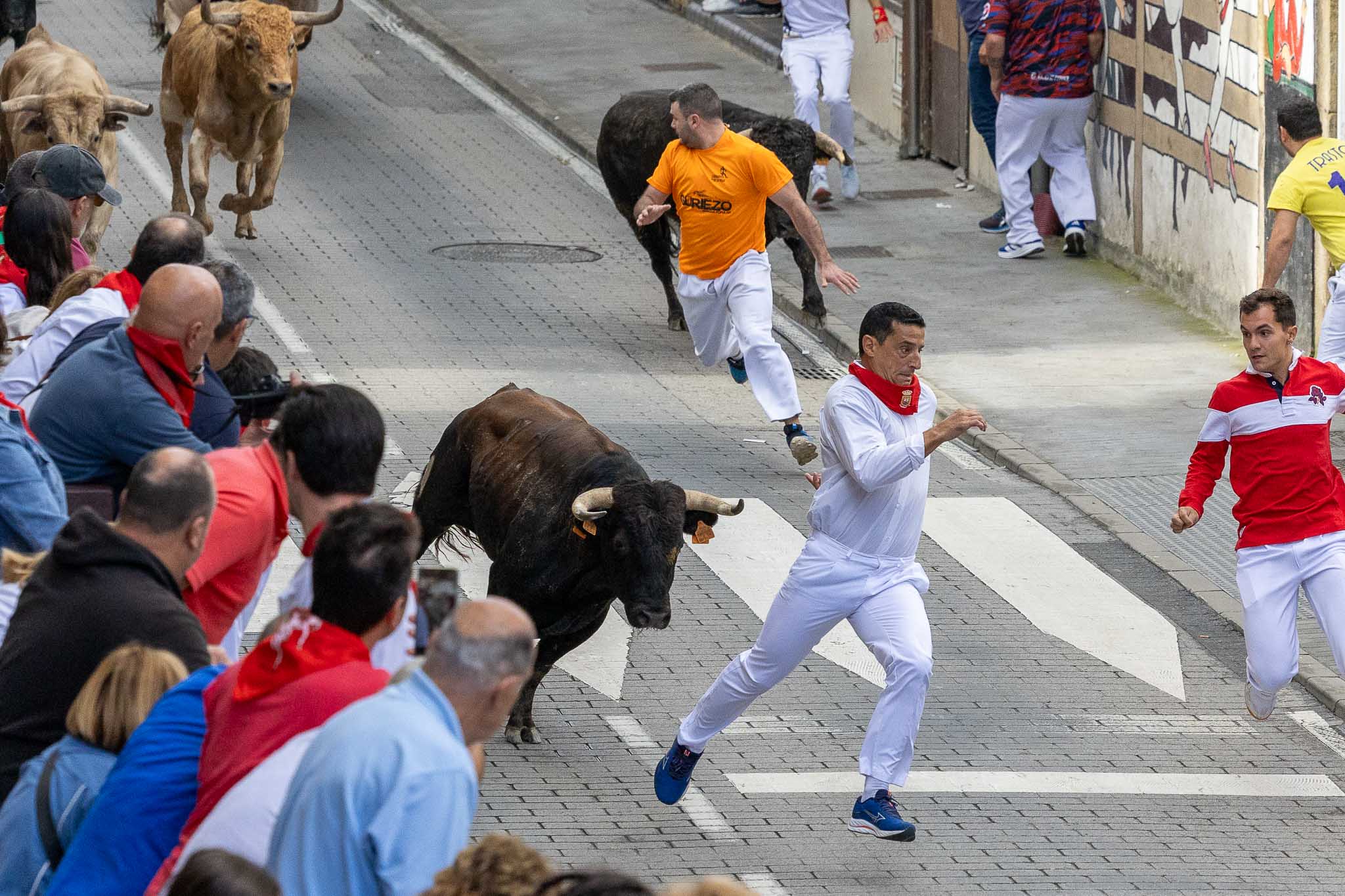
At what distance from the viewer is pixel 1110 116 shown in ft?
63.1

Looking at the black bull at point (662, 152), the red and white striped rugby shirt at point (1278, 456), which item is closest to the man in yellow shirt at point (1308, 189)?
the red and white striped rugby shirt at point (1278, 456)

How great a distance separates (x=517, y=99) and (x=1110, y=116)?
8.79 meters

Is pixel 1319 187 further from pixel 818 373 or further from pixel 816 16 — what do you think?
pixel 816 16

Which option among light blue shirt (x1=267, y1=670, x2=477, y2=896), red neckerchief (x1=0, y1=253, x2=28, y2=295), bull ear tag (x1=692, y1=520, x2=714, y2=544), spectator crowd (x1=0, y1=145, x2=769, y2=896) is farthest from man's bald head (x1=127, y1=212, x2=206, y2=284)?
light blue shirt (x1=267, y1=670, x2=477, y2=896)

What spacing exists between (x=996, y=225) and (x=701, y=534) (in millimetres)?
12055

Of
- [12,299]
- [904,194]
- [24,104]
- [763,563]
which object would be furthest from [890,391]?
[904,194]

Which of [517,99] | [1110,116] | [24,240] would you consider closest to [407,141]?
[517,99]

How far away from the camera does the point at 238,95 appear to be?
1823cm

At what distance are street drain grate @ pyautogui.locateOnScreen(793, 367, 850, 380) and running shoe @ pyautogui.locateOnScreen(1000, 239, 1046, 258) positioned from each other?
3920mm

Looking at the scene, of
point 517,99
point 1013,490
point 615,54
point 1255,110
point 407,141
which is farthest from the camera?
point 615,54

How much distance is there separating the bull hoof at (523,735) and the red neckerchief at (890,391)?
7.55ft

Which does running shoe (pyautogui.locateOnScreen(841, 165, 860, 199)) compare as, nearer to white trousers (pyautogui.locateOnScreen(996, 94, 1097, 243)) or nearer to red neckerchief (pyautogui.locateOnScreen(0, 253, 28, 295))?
white trousers (pyautogui.locateOnScreen(996, 94, 1097, 243))

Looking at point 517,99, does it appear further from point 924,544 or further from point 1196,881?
point 1196,881

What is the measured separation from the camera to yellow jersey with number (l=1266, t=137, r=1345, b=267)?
41.0 feet
